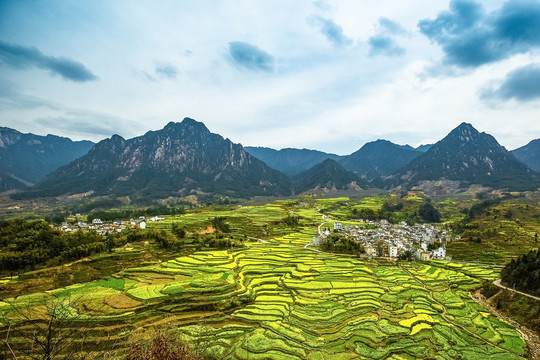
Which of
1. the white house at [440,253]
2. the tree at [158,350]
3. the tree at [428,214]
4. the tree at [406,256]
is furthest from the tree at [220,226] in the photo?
the tree at [428,214]

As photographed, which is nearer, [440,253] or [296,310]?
[296,310]

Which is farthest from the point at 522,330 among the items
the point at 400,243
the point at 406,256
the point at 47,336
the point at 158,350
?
the point at 47,336

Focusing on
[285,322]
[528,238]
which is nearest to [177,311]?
[285,322]

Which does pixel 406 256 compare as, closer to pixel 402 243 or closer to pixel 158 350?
pixel 402 243

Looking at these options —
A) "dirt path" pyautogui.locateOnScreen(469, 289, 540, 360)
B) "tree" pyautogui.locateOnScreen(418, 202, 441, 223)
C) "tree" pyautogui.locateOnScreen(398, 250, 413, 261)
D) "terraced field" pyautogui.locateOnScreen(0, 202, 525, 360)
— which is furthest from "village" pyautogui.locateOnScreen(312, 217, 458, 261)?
"tree" pyautogui.locateOnScreen(418, 202, 441, 223)

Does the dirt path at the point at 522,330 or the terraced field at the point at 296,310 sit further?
the dirt path at the point at 522,330

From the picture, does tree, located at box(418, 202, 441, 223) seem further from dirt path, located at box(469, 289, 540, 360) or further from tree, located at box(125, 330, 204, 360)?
tree, located at box(125, 330, 204, 360)

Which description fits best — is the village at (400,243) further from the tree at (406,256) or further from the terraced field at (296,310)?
the terraced field at (296,310)
